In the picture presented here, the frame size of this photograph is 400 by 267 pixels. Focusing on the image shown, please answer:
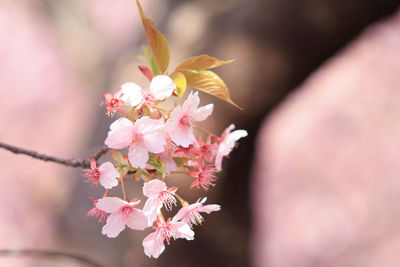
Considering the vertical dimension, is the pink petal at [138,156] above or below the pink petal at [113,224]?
above

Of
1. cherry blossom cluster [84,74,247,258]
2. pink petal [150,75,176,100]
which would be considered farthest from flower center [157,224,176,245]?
pink petal [150,75,176,100]

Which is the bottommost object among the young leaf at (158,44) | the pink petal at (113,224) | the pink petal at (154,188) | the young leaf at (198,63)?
the pink petal at (113,224)

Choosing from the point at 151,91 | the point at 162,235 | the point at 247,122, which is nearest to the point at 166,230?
Answer: the point at 162,235

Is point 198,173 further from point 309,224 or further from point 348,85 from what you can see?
point 348,85

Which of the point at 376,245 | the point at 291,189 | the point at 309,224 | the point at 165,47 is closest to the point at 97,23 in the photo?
the point at 291,189

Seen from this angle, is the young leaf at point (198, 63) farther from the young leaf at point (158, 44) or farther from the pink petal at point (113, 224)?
the pink petal at point (113, 224)

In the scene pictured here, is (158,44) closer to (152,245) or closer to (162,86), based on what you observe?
(162,86)

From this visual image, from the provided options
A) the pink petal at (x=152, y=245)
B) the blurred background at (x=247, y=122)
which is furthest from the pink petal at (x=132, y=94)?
the blurred background at (x=247, y=122)
